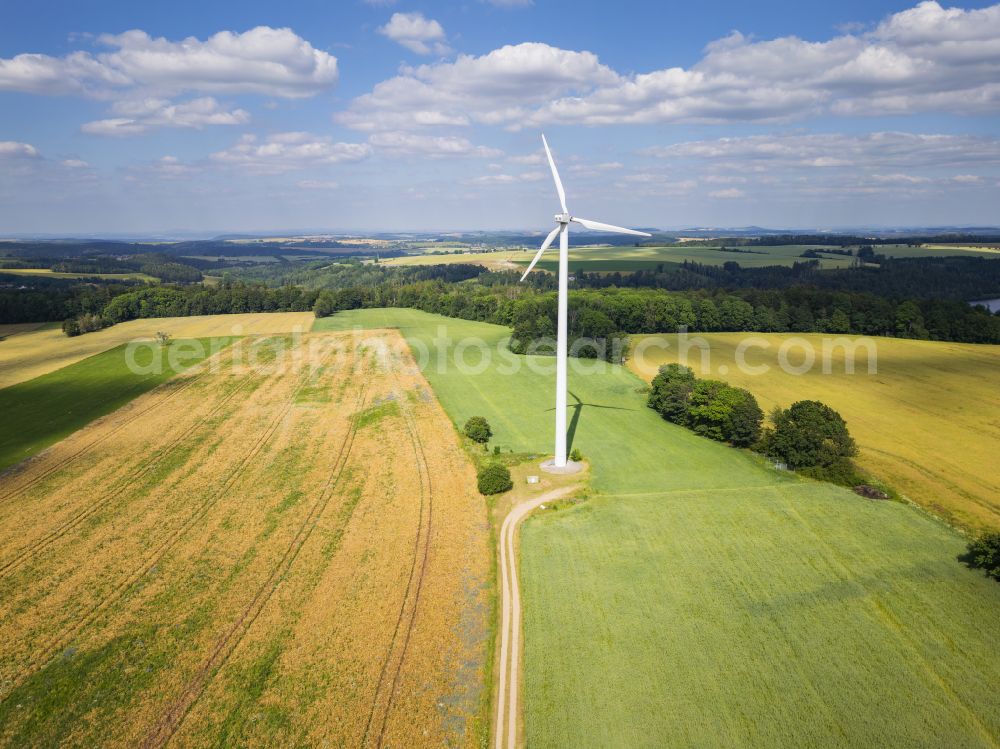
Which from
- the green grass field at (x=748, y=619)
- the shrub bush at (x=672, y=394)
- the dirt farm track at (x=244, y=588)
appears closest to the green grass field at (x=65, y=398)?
the dirt farm track at (x=244, y=588)

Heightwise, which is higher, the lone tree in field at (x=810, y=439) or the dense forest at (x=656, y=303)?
the dense forest at (x=656, y=303)

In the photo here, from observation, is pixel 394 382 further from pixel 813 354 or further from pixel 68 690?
pixel 813 354

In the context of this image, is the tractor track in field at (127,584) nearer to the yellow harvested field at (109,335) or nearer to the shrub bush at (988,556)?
the shrub bush at (988,556)

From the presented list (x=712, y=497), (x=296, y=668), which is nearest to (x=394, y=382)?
(x=712, y=497)

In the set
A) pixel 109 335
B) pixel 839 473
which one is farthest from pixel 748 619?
pixel 109 335

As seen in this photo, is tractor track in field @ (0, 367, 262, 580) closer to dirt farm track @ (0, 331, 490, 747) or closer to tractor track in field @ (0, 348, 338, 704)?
dirt farm track @ (0, 331, 490, 747)
